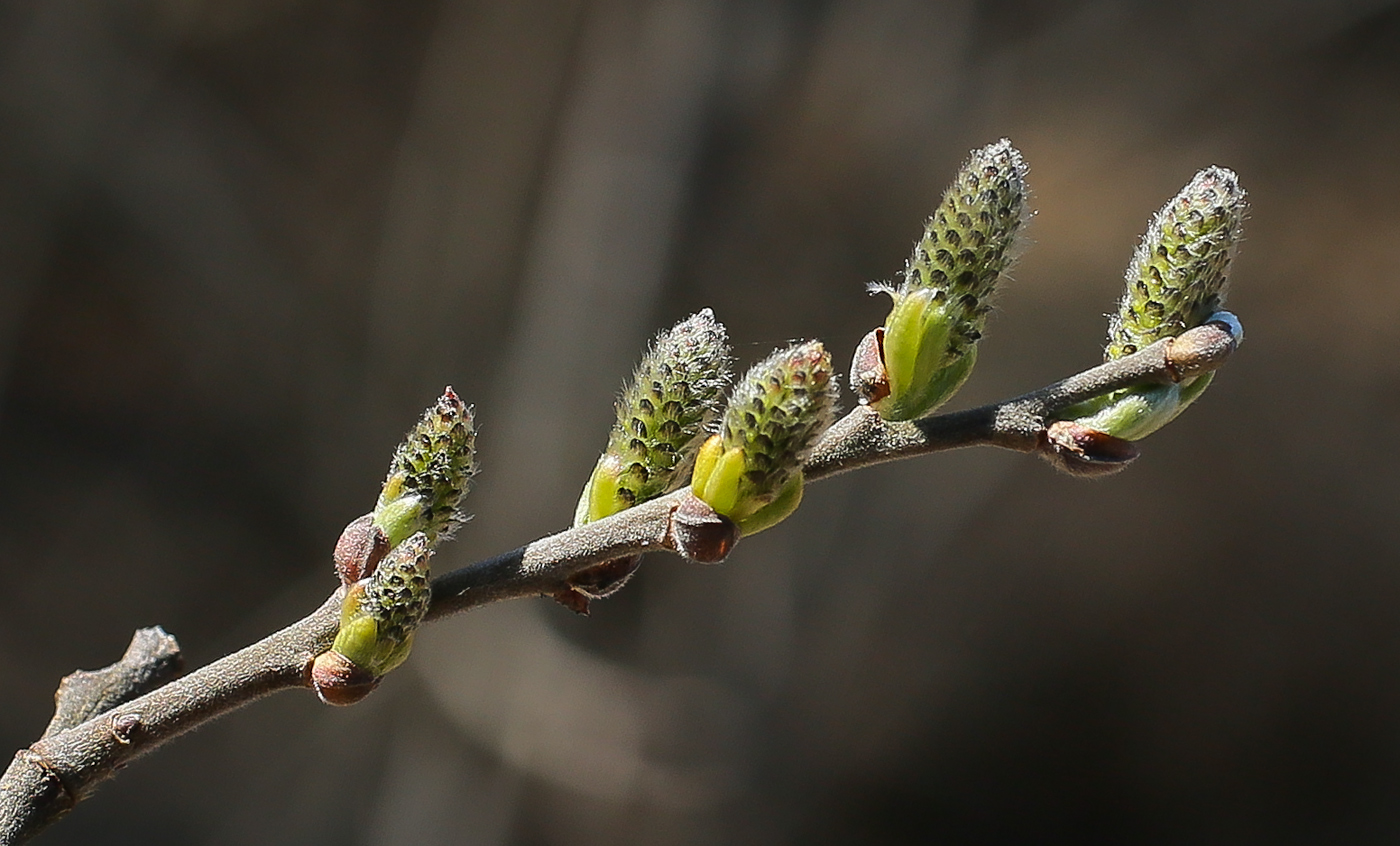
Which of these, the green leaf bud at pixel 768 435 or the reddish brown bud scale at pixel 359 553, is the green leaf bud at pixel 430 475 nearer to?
the reddish brown bud scale at pixel 359 553

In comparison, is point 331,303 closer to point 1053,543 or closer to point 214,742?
point 214,742

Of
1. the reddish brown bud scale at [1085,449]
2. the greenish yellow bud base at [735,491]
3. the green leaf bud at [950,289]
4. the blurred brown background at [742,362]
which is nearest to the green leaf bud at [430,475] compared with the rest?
the greenish yellow bud base at [735,491]

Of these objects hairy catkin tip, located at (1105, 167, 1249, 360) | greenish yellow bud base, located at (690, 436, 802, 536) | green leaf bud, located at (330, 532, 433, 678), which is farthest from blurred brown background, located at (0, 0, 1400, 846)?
green leaf bud, located at (330, 532, 433, 678)

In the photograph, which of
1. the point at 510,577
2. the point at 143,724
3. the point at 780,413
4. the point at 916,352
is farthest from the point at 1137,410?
the point at 143,724

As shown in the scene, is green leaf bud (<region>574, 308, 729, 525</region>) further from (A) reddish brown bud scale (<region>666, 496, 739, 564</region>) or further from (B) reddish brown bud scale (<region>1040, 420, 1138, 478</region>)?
(B) reddish brown bud scale (<region>1040, 420, 1138, 478</region>)

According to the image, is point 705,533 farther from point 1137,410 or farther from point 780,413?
point 1137,410

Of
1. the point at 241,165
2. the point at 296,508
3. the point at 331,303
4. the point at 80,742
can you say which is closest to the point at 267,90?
the point at 241,165
